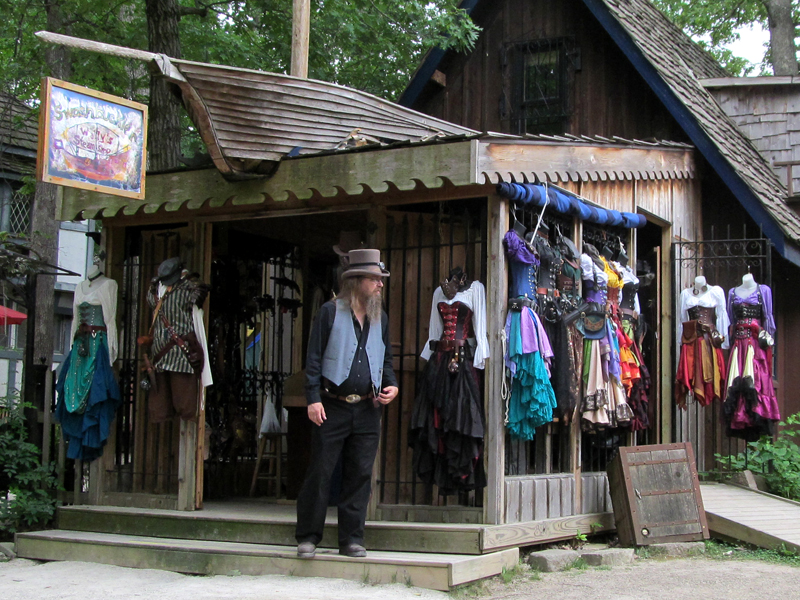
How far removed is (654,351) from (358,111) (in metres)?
3.93

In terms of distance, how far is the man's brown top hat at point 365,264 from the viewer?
6.85 m

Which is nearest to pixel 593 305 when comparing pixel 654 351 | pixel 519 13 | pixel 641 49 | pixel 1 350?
pixel 654 351

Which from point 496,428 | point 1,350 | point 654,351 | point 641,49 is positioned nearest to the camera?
point 496,428

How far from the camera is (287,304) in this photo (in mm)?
10562

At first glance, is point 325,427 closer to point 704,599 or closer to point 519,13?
point 704,599

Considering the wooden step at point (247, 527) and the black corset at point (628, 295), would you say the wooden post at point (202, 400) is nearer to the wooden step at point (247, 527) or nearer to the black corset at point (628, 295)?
the wooden step at point (247, 527)

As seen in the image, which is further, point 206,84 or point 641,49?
point 641,49

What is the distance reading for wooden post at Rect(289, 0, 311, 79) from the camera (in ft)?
34.9

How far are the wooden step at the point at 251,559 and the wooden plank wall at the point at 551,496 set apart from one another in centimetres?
44

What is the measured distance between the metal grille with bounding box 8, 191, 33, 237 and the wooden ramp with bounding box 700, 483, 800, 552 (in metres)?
16.3

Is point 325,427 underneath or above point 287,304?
underneath

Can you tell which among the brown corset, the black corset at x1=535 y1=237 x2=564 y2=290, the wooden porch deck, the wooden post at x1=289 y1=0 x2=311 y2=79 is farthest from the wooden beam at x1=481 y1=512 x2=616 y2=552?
the wooden post at x1=289 y1=0 x2=311 y2=79

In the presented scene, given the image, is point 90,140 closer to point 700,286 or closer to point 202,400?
point 202,400

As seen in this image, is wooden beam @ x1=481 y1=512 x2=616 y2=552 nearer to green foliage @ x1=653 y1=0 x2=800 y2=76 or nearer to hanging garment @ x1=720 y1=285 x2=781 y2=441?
hanging garment @ x1=720 y1=285 x2=781 y2=441
